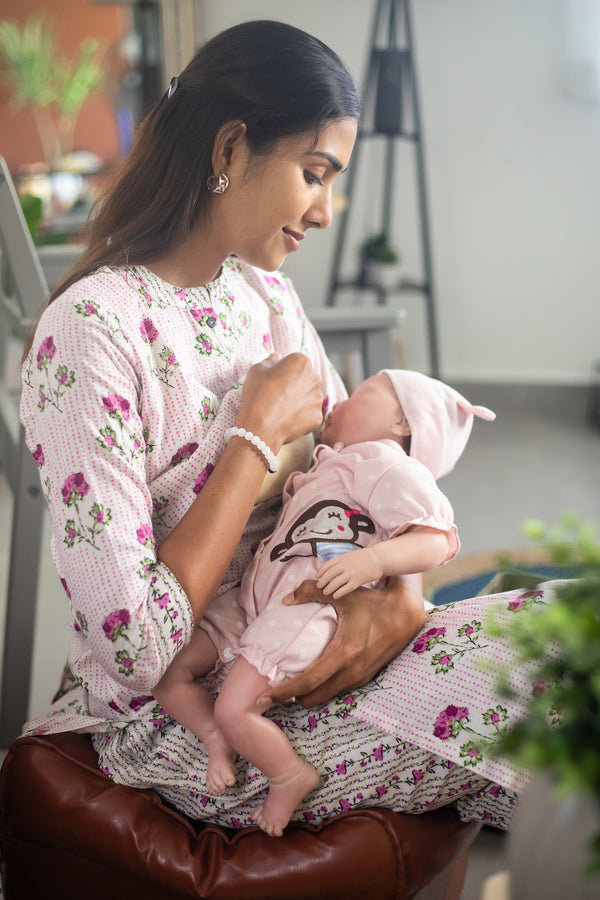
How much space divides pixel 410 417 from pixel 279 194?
393 millimetres

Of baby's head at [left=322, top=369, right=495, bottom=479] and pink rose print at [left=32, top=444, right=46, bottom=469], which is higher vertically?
pink rose print at [left=32, top=444, right=46, bottom=469]

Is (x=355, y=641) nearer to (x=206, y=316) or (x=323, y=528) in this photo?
(x=323, y=528)

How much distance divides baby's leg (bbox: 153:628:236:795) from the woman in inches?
1.7

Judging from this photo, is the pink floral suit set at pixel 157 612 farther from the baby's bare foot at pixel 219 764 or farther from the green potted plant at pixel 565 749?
the green potted plant at pixel 565 749

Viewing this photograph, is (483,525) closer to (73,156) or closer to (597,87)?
(597,87)

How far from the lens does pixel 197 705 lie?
1.16 metres

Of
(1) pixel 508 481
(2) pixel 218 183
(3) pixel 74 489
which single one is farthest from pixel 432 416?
(1) pixel 508 481

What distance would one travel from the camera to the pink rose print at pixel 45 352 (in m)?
1.11

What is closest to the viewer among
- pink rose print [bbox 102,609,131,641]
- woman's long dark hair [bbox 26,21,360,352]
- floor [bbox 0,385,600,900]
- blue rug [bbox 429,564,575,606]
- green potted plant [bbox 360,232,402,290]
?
pink rose print [bbox 102,609,131,641]

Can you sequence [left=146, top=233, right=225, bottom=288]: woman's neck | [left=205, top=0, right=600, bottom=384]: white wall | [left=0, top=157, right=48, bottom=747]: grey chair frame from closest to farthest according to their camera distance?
[left=146, top=233, right=225, bottom=288]: woman's neck < [left=0, top=157, right=48, bottom=747]: grey chair frame < [left=205, top=0, right=600, bottom=384]: white wall

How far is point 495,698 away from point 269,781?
1.01ft

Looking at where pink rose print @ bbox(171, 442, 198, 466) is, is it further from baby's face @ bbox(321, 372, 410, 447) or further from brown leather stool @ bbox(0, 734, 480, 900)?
brown leather stool @ bbox(0, 734, 480, 900)

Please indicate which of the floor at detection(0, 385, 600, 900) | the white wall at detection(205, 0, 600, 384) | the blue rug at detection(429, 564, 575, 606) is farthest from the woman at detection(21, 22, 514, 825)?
the white wall at detection(205, 0, 600, 384)

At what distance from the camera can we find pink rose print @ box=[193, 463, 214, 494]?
124 centimetres
